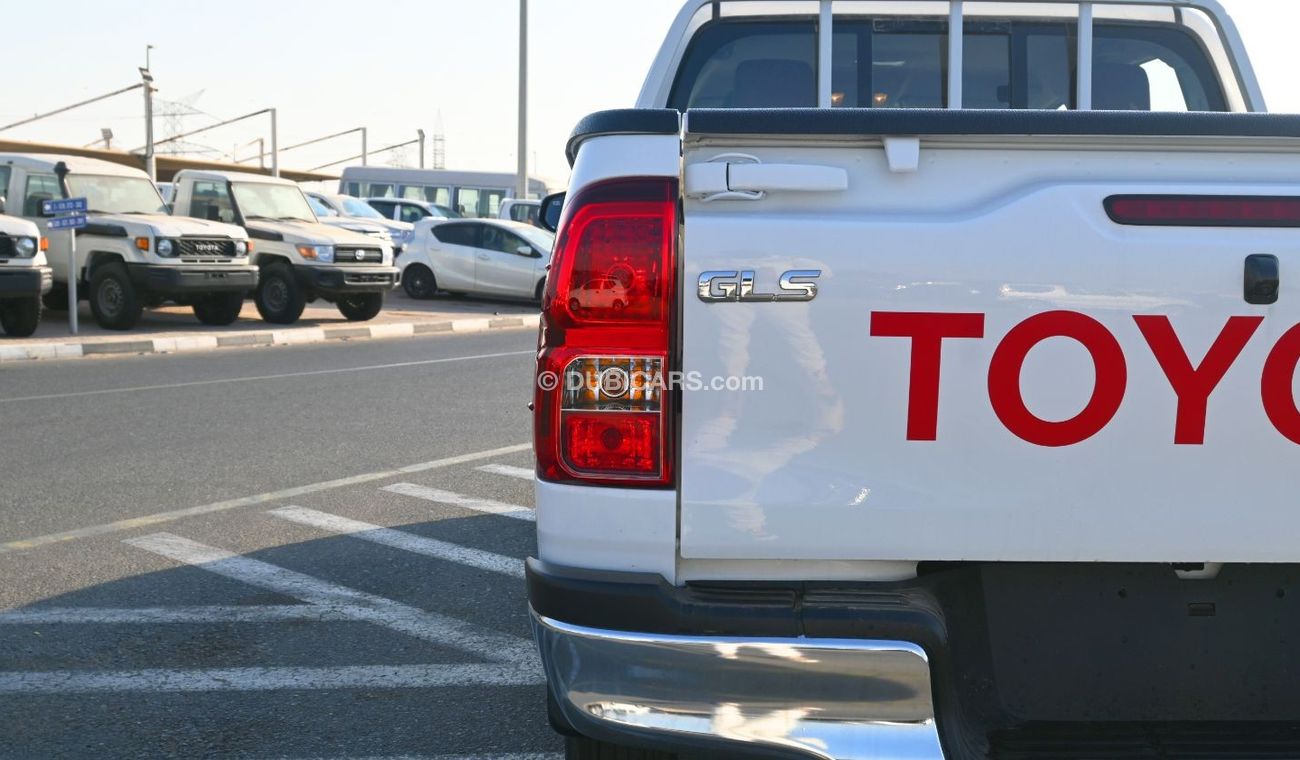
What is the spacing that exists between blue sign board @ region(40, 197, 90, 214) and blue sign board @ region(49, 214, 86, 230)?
0.08 m

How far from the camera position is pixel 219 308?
707 inches

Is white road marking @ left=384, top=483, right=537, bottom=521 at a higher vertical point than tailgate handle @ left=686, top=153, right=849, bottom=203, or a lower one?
lower

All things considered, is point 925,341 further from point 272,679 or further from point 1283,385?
point 272,679

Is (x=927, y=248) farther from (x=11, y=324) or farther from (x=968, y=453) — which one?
(x=11, y=324)

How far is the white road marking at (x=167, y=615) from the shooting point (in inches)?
185

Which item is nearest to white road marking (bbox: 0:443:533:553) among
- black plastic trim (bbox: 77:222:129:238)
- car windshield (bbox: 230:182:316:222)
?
black plastic trim (bbox: 77:222:129:238)

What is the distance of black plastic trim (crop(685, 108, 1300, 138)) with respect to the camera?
2.22 m

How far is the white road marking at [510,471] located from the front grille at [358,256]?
36.8 feet

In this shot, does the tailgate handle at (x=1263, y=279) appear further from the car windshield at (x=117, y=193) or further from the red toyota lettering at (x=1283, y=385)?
the car windshield at (x=117, y=193)

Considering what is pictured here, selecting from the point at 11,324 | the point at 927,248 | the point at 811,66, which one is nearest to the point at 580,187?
the point at 927,248

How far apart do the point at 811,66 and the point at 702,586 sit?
308 cm

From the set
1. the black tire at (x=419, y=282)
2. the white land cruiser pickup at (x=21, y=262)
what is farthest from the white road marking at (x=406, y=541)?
the black tire at (x=419, y=282)

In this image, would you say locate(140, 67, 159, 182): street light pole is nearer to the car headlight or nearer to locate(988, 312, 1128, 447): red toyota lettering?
the car headlight

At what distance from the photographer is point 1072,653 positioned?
2.46 metres
